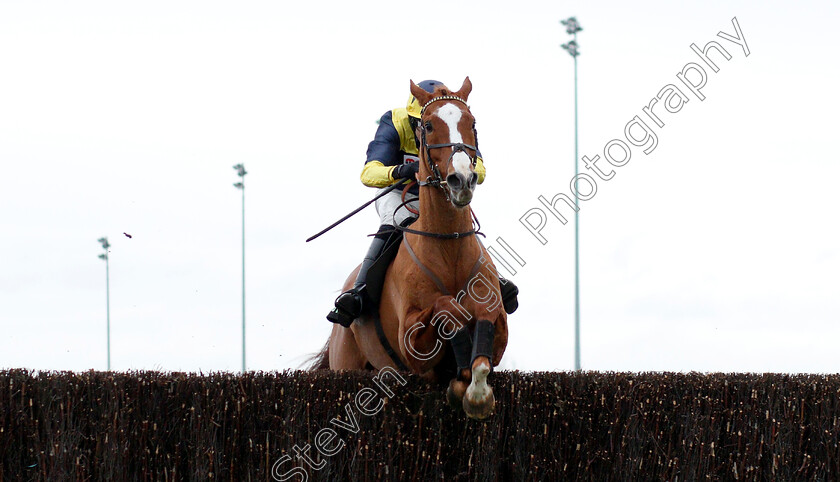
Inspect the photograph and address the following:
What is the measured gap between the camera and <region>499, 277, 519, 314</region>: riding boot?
6974mm

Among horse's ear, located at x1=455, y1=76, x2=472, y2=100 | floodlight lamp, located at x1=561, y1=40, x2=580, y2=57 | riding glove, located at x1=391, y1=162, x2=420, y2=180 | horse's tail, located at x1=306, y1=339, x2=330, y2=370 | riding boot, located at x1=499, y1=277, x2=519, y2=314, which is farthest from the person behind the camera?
floodlight lamp, located at x1=561, y1=40, x2=580, y2=57

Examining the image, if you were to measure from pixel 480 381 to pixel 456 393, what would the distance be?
1.09 ft

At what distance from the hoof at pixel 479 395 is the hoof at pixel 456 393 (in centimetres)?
20

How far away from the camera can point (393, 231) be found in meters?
7.17

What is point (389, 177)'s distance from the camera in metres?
7.11

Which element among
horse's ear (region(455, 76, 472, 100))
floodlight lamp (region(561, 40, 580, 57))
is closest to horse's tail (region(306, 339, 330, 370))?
horse's ear (region(455, 76, 472, 100))

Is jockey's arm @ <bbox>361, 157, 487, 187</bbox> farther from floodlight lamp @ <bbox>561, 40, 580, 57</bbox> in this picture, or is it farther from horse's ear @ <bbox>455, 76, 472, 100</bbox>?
floodlight lamp @ <bbox>561, 40, 580, 57</bbox>

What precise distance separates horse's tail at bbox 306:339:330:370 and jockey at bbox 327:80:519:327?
2540 millimetres

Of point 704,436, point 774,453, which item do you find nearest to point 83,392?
point 704,436

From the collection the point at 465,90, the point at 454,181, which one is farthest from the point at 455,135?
the point at 465,90

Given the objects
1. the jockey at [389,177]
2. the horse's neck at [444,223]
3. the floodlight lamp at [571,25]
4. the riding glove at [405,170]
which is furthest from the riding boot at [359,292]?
the floodlight lamp at [571,25]

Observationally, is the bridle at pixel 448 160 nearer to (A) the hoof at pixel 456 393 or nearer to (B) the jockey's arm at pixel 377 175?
(B) the jockey's arm at pixel 377 175

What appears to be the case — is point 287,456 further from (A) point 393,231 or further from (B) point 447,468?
(A) point 393,231

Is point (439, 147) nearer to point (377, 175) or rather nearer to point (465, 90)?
point (465, 90)
